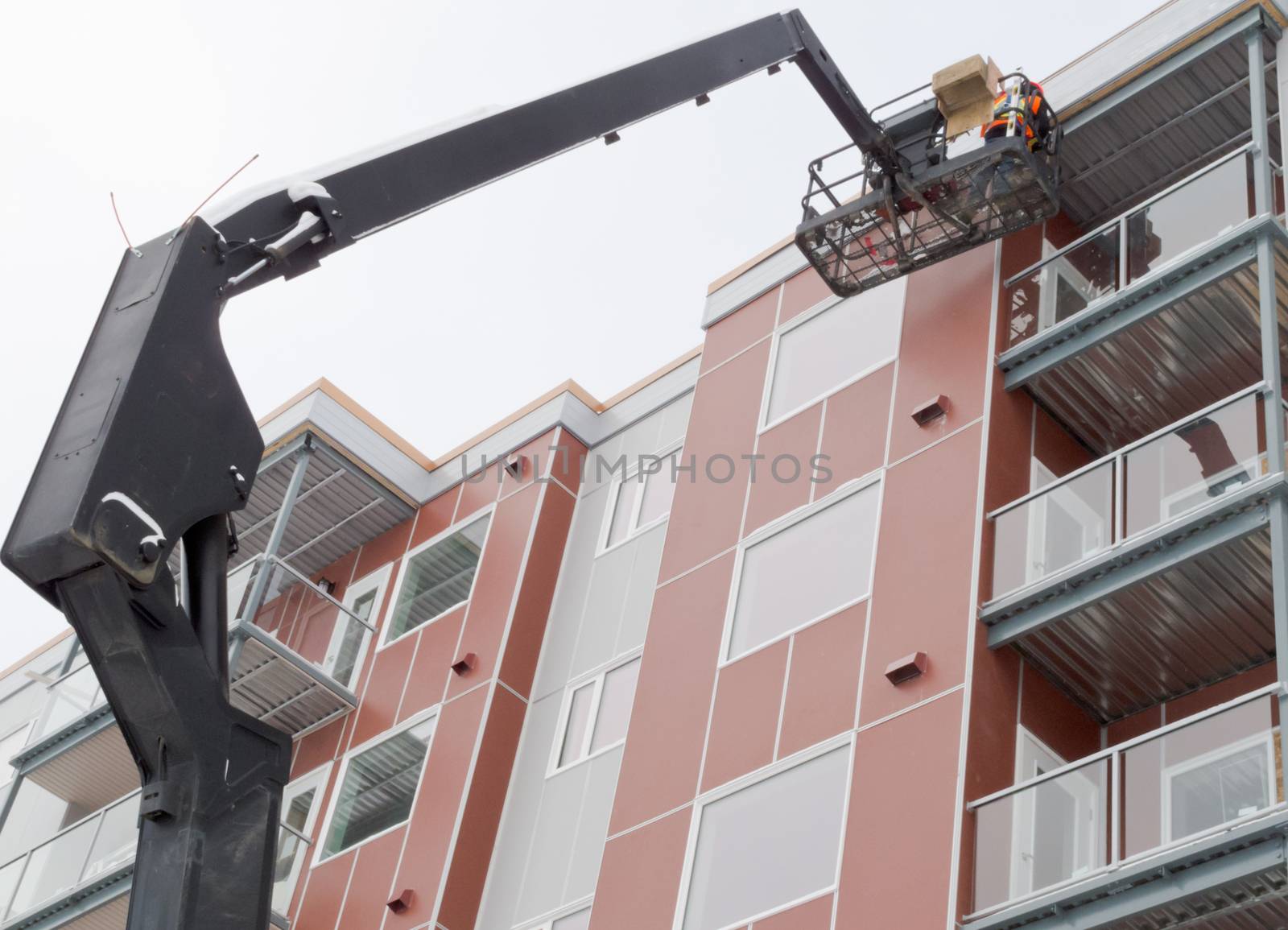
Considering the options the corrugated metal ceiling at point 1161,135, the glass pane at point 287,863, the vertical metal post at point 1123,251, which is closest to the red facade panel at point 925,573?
the vertical metal post at point 1123,251

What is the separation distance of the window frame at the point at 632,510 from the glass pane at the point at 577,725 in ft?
8.14

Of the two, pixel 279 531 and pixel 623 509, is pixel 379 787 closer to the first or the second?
pixel 279 531

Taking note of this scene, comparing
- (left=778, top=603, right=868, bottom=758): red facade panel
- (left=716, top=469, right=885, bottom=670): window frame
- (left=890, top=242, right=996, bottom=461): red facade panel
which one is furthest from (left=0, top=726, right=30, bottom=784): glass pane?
(left=890, top=242, right=996, bottom=461): red facade panel

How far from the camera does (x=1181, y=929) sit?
13258mm

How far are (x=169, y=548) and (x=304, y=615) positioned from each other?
789 inches

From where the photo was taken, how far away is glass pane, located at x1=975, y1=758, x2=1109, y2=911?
13.6m

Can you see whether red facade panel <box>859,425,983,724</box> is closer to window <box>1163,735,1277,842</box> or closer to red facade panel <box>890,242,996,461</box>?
red facade panel <box>890,242,996,461</box>

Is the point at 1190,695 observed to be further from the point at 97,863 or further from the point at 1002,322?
the point at 97,863

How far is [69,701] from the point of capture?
90.6 feet

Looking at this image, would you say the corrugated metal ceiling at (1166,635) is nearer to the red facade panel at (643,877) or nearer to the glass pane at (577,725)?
the red facade panel at (643,877)

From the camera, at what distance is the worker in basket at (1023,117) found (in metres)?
18.1

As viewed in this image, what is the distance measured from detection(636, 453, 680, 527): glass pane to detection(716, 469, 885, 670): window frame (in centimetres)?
412

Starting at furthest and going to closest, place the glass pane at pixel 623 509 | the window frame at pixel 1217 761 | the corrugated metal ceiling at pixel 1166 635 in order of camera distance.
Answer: the glass pane at pixel 623 509 → the corrugated metal ceiling at pixel 1166 635 → the window frame at pixel 1217 761

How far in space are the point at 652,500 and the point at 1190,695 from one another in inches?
383
